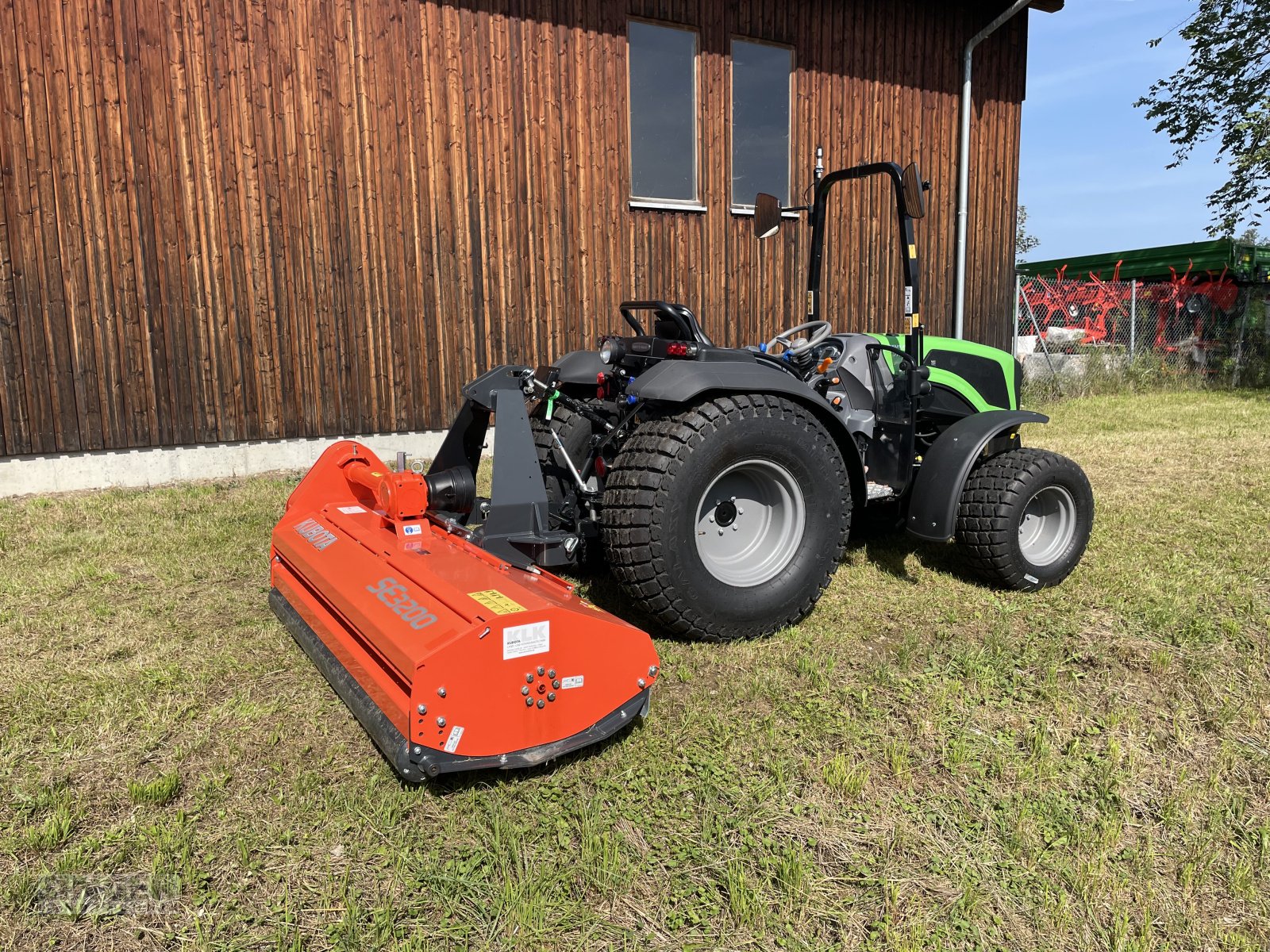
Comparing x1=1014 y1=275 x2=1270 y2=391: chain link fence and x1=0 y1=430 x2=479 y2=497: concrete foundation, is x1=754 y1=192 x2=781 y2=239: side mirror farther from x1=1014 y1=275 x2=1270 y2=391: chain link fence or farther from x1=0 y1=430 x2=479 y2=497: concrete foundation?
x1=1014 y1=275 x2=1270 y2=391: chain link fence

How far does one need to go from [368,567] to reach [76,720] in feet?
3.37

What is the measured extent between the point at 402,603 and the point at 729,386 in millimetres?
1400

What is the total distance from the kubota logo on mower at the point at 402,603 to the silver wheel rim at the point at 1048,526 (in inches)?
115

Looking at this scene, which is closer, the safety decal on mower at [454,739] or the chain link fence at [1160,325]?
the safety decal on mower at [454,739]

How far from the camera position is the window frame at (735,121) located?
26.4 ft

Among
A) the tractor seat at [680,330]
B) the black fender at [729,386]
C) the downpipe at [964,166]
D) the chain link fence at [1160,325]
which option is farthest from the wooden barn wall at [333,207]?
the chain link fence at [1160,325]

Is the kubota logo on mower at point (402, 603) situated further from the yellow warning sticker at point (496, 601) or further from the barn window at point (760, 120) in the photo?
the barn window at point (760, 120)

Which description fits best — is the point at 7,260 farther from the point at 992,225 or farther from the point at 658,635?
the point at 992,225

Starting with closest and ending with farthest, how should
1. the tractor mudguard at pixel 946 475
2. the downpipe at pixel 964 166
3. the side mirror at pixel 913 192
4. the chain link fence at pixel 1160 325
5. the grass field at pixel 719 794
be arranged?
the grass field at pixel 719 794 → the side mirror at pixel 913 192 → the tractor mudguard at pixel 946 475 → the downpipe at pixel 964 166 → the chain link fence at pixel 1160 325

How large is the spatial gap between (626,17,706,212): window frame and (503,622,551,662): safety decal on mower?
20.1 feet

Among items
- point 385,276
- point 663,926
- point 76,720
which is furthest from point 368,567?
point 385,276

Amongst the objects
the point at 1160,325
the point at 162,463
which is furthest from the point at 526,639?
the point at 1160,325

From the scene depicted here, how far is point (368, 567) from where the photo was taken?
116 inches

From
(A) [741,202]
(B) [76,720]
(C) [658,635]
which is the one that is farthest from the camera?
(A) [741,202]
